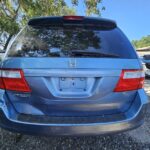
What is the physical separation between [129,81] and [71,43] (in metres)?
0.77

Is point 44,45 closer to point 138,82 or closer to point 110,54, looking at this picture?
point 110,54

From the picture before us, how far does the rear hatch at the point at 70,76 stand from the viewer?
3.31m

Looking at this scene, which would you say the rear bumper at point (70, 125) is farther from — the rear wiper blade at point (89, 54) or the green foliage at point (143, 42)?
the green foliage at point (143, 42)

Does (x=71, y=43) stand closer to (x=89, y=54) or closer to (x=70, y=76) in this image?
(x=89, y=54)

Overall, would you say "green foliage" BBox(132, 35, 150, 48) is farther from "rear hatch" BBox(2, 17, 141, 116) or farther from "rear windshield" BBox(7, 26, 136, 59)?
"rear hatch" BBox(2, 17, 141, 116)

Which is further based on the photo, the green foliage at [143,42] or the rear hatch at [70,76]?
the green foliage at [143,42]

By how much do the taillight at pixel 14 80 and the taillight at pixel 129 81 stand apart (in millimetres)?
966

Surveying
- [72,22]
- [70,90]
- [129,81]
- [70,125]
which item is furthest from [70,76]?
[72,22]

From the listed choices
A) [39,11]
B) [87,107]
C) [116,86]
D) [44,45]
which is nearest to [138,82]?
[116,86]

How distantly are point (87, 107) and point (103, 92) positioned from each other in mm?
229

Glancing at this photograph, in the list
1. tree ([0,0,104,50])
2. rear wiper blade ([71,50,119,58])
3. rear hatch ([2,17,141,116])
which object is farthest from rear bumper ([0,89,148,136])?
tree ([0,0,104,50])

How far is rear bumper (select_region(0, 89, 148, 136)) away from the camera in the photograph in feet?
10.7

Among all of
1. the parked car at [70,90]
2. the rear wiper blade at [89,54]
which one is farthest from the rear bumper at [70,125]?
the rear wiper blade at [89,54]

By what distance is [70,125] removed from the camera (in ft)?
10.7
